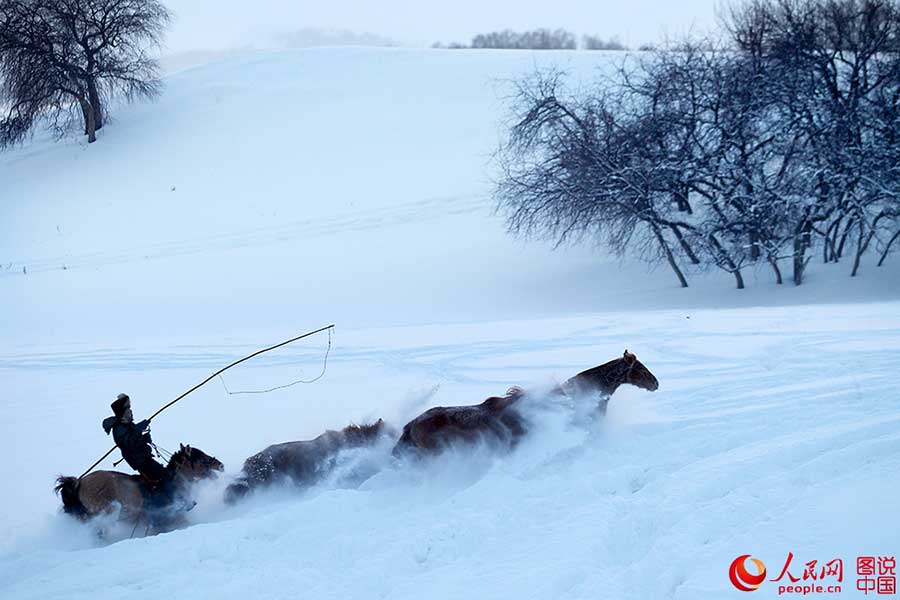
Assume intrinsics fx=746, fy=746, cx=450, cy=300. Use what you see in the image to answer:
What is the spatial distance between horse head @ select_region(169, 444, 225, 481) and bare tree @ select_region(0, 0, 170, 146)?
38107 millimetres

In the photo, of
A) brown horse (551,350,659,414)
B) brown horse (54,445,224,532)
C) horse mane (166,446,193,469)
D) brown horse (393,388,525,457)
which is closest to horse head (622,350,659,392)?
brown horse (551,350,659,414)

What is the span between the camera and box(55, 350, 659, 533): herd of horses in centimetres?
739

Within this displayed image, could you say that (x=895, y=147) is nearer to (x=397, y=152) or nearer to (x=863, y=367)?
(x=863, y=367)

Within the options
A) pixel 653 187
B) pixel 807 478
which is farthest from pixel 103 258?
A: pixel 807 478

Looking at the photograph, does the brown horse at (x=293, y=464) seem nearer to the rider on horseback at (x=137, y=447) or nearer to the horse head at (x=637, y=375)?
the rider on horseback at (x=137, y=447)

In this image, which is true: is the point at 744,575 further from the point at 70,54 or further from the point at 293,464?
the point at 70,54

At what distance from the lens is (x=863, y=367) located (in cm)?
886

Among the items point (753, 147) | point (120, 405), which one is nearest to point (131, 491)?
Result: point (120, 405)

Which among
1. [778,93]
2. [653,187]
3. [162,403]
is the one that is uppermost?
[778,93]

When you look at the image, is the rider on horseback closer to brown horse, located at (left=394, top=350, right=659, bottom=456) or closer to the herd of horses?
the herd of horses

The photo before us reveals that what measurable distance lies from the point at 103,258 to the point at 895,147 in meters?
27.2

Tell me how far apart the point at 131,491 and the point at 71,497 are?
541 millimetres

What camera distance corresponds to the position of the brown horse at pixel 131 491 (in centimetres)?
733

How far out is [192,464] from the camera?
784cm
